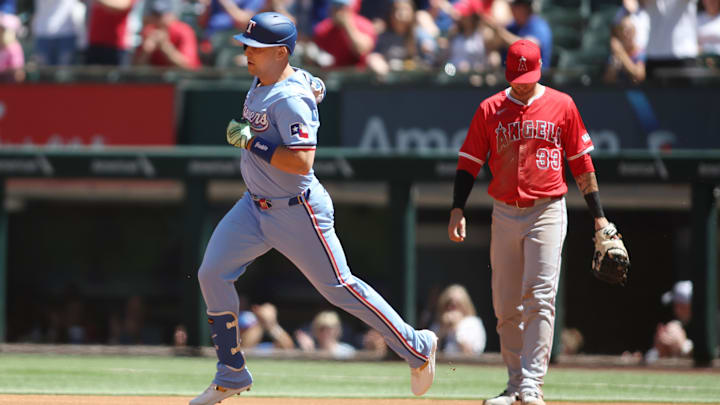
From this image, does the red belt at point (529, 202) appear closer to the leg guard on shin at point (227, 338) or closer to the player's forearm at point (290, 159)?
the player's forearm at point (290, 159)

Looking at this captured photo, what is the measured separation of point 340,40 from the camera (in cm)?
1091

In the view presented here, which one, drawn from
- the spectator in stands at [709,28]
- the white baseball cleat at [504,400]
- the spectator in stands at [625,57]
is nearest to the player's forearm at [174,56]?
the spectator in stands at [625,57]

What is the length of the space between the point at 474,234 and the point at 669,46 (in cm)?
398

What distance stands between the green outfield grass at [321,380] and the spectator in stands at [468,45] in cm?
304

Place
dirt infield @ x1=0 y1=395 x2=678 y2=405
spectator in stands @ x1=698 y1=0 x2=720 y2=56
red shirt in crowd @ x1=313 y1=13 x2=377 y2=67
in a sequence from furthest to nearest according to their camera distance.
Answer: red shirt in crowd @ x1=313 y1=13 x2=377 y2=67, spectator in stands @ x1=698 y1=0 x2=720 y2=56, dirt infield @ x1=0 y1=395 x2=678 y2=405

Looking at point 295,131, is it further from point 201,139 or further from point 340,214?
point 340,214

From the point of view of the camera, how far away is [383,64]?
10594 millimetres

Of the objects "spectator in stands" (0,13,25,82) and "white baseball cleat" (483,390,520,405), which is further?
"spectator in stands" (0,13,25,82)

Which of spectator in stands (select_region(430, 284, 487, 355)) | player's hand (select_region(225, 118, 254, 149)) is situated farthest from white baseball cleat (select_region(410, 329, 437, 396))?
spectator in stands (select_region(430, 284, 487, 355))

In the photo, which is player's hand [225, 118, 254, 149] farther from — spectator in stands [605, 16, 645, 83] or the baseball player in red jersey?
spectator in stands [605, 16, 645, 83]

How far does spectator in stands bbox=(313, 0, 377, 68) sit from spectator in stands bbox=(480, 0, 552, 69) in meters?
1.19

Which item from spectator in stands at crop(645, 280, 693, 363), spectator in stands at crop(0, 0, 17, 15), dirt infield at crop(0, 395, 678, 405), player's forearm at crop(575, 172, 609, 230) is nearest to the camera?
player's forearm at crop(575, 172, 609, 230)

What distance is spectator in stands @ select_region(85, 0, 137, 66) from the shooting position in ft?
36.7

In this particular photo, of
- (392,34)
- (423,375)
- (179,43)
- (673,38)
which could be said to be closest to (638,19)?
(673,38)
